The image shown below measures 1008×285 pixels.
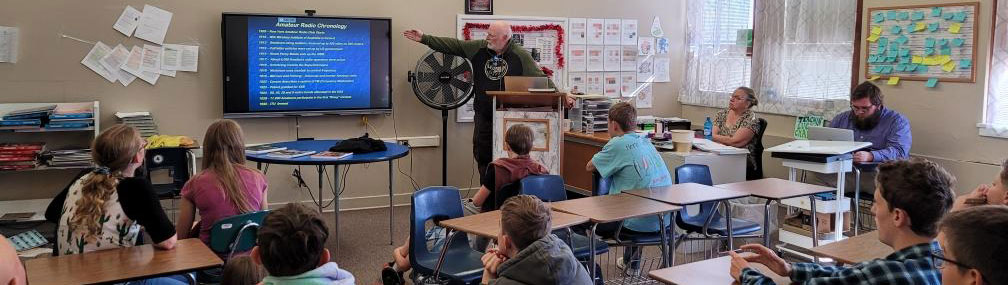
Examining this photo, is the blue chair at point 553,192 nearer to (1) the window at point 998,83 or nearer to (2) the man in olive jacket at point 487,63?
(2) the man in olive jacket at point 487,63

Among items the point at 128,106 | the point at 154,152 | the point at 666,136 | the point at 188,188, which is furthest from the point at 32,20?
the point at 666,136

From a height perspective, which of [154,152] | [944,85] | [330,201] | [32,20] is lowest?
[330,201]

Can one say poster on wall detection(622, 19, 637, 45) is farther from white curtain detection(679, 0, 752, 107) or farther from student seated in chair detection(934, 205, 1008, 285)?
student seated in chair detection(934, 205, 1008, 285)

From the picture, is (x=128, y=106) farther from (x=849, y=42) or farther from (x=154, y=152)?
(x=849, y=42)

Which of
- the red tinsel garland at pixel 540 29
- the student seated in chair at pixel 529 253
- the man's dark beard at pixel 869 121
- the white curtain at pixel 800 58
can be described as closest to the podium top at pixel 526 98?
the red tinsel garland at pixel 540 29

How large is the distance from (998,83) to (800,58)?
1.61m

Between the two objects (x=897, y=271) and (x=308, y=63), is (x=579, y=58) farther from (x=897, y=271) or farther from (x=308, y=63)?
(x=897, y=271)

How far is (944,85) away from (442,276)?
3947 mm

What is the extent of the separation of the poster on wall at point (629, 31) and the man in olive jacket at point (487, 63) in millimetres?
1662

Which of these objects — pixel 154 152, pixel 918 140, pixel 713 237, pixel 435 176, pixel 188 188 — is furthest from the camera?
pixel 435 176

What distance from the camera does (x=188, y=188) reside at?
3.64 metres

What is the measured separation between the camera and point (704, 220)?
476cm

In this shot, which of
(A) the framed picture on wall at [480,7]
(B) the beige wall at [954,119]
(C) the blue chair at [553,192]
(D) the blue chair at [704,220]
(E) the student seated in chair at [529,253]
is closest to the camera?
(E) the student seated in chair at [529,253]

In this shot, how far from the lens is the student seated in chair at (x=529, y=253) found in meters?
2.51
